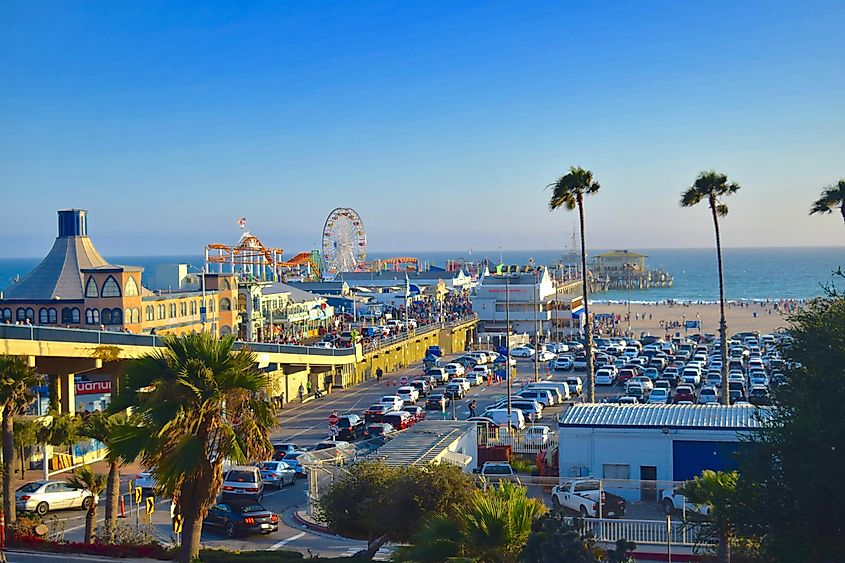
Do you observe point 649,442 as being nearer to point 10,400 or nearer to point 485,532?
point 485,532

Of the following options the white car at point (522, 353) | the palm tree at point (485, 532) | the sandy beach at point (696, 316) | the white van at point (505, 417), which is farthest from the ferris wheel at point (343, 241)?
the palm tree at point (485, 532)

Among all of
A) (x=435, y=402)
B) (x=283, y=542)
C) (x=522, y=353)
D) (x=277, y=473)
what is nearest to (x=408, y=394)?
(x=435, y=402)

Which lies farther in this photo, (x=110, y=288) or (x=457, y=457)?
(x=110, y=288)

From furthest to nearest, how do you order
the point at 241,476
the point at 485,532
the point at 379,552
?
1. the point at 241,476
2. the point at 379,552
3. the point at 485,532

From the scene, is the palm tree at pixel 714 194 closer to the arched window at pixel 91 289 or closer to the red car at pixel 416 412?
the red car at pixel 416 412

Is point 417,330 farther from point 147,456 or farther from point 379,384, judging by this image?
point 147,456

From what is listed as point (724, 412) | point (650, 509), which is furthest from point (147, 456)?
point (724, 412)
